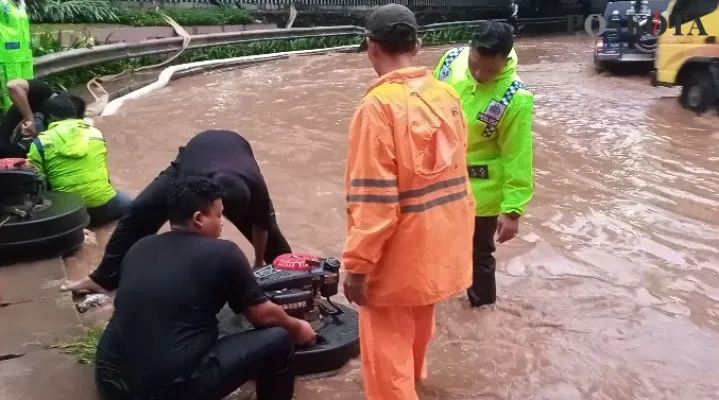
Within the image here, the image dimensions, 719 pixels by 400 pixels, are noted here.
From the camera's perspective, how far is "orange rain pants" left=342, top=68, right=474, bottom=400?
3000 millimetres

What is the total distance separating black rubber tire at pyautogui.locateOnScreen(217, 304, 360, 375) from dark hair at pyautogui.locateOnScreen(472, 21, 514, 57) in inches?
64.4

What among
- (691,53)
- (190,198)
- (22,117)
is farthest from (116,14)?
(190,198)

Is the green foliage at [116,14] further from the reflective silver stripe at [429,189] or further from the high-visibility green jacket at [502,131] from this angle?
the reflective silver stripe at [429,189]

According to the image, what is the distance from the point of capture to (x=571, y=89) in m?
16.0

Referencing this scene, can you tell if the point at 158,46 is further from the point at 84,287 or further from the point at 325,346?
the point at 325,346

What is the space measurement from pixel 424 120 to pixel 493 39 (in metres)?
1.32

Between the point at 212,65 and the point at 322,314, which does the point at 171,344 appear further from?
the point at 212,65

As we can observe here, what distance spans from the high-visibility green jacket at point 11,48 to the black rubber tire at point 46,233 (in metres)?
2.46

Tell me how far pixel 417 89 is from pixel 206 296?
3.85 ft

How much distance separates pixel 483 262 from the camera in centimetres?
494

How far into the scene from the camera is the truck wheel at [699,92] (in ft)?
41.4

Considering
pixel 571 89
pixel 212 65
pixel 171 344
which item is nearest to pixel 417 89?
pixel 171 344

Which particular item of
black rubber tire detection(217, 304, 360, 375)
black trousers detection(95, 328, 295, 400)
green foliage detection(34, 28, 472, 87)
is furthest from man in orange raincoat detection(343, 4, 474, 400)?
green foliage detection(34, 28, 472, 87)

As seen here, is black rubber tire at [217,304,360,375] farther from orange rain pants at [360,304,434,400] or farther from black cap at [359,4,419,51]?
black cap at [359,4,419,51]
